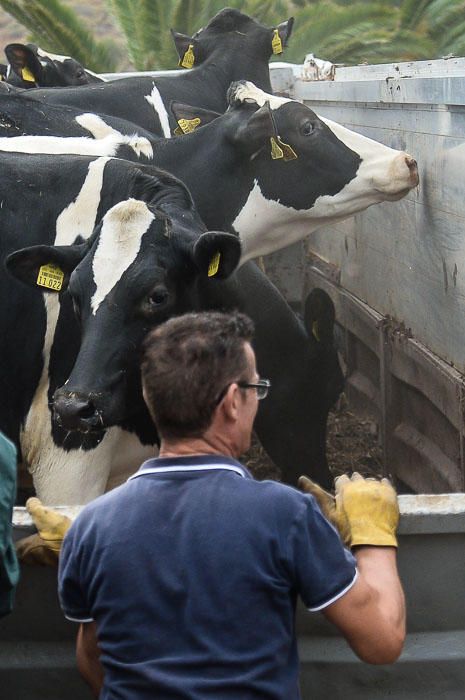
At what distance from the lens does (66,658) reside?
2.76m

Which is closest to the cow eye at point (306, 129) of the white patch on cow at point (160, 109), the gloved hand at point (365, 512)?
the white patch on cow at point (160, 109)

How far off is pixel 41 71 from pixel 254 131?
4.09 m

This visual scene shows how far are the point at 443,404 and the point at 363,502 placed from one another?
2668 mm

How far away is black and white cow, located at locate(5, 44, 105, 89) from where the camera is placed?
9.00 m

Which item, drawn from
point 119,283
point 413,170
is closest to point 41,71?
point 413,170

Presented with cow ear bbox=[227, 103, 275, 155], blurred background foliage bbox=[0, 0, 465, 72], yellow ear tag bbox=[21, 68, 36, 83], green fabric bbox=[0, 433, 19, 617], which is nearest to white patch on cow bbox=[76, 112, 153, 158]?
cow ear bbox=[227, 103, 275, 155]

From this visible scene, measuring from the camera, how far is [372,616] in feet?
6.85

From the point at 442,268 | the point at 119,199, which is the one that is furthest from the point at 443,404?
the point at 119,199

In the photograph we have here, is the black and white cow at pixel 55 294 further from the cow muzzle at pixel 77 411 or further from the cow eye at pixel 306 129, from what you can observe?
Answer: the cow eye at pixel 306 129

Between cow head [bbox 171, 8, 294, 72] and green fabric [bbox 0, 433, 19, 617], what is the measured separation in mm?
6699

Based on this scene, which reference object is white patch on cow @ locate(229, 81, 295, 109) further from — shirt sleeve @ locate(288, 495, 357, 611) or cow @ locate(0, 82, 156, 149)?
shirt sleeve @ locate(288, 495, 357, 611)

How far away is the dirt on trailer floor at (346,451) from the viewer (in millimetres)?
6180

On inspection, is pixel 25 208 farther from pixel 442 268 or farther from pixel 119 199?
pixel 442 268

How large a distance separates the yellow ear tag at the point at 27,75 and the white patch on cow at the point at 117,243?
551 cm
